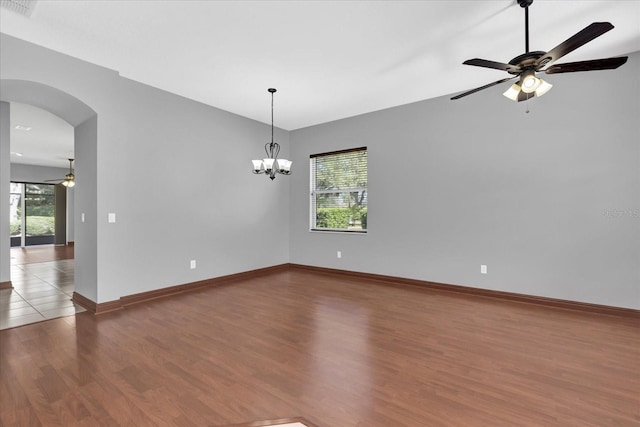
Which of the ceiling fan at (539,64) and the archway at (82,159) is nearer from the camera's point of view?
the ceiling fan at (539,64)

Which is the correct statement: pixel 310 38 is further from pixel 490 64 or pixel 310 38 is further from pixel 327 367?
pixel 327 367

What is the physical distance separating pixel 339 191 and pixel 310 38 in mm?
3087

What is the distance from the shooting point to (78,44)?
3006 mm

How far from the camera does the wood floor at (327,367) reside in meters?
1.74

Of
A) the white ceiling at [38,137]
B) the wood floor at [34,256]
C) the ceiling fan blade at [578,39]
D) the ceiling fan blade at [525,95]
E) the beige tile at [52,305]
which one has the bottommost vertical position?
the beige tile at [52,305]

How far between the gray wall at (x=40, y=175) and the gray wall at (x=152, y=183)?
688cm

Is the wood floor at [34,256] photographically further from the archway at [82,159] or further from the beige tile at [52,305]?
the archway at [82,159]

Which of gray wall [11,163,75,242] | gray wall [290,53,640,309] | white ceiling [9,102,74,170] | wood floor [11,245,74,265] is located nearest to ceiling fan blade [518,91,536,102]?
gray wall [290,53,640,309]

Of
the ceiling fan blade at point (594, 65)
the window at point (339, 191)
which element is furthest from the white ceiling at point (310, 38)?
the window at point (339, 191)

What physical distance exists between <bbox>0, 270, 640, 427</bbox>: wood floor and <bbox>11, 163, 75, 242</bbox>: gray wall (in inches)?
335

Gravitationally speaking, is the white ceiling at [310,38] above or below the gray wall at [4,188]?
above

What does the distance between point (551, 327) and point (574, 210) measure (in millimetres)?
1497

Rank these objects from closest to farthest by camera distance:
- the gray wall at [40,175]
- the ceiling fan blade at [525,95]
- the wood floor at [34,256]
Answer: the ceiling fan blade at [525,95] < the wood floor at [34,256] < the gray wall at [40,175]

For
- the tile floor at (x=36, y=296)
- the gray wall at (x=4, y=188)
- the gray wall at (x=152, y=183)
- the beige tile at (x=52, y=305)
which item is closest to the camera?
the tile floor at (x=36, y=296)
